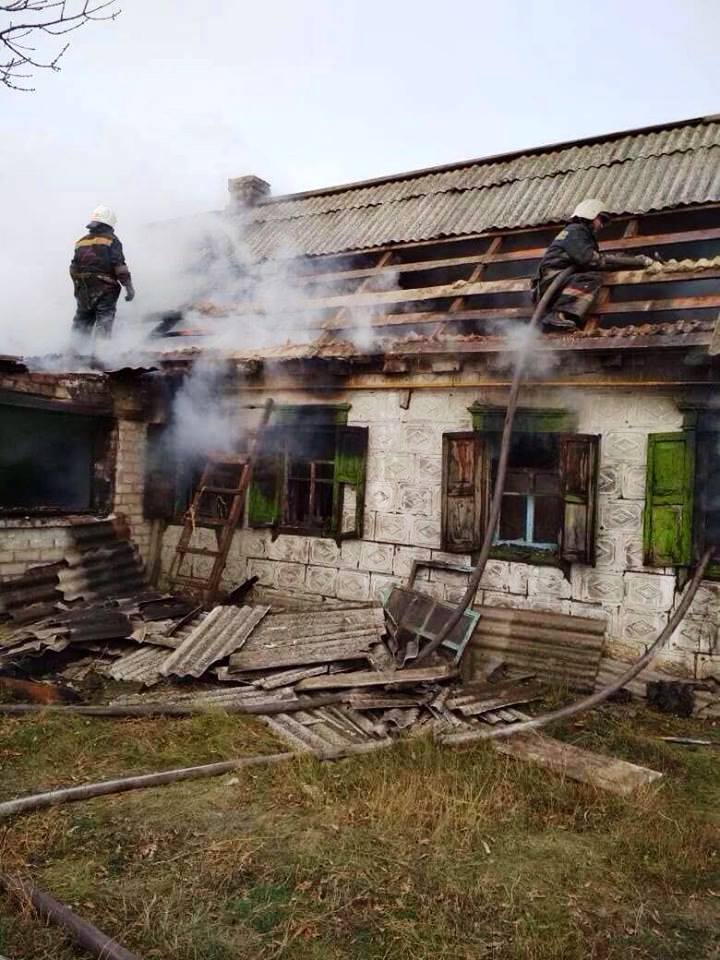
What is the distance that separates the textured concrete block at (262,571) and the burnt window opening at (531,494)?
308 centimetres

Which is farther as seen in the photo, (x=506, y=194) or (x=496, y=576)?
(x=506, y=194)

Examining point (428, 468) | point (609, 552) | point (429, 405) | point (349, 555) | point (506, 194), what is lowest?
point (349, 555)

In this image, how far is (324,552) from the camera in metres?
8.73

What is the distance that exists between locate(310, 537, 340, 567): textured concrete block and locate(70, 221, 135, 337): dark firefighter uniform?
15.1 ft

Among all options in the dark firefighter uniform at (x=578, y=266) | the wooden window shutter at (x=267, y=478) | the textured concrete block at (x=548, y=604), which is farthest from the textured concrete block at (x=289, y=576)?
the dark firefighter uniform at (x=578, y=266)

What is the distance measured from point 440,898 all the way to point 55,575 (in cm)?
681

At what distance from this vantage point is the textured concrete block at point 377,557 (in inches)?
324

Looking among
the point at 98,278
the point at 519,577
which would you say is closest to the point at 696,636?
the point at 519,577

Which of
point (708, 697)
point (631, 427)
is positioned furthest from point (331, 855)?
point (631, 427)

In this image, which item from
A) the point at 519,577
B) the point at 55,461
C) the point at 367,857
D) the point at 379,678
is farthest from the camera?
the point at 55,461

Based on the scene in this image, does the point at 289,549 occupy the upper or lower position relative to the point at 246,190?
lower

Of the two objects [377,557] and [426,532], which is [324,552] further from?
[426,532]

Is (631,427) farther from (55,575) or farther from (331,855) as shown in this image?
(55,575)

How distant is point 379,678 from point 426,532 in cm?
219
